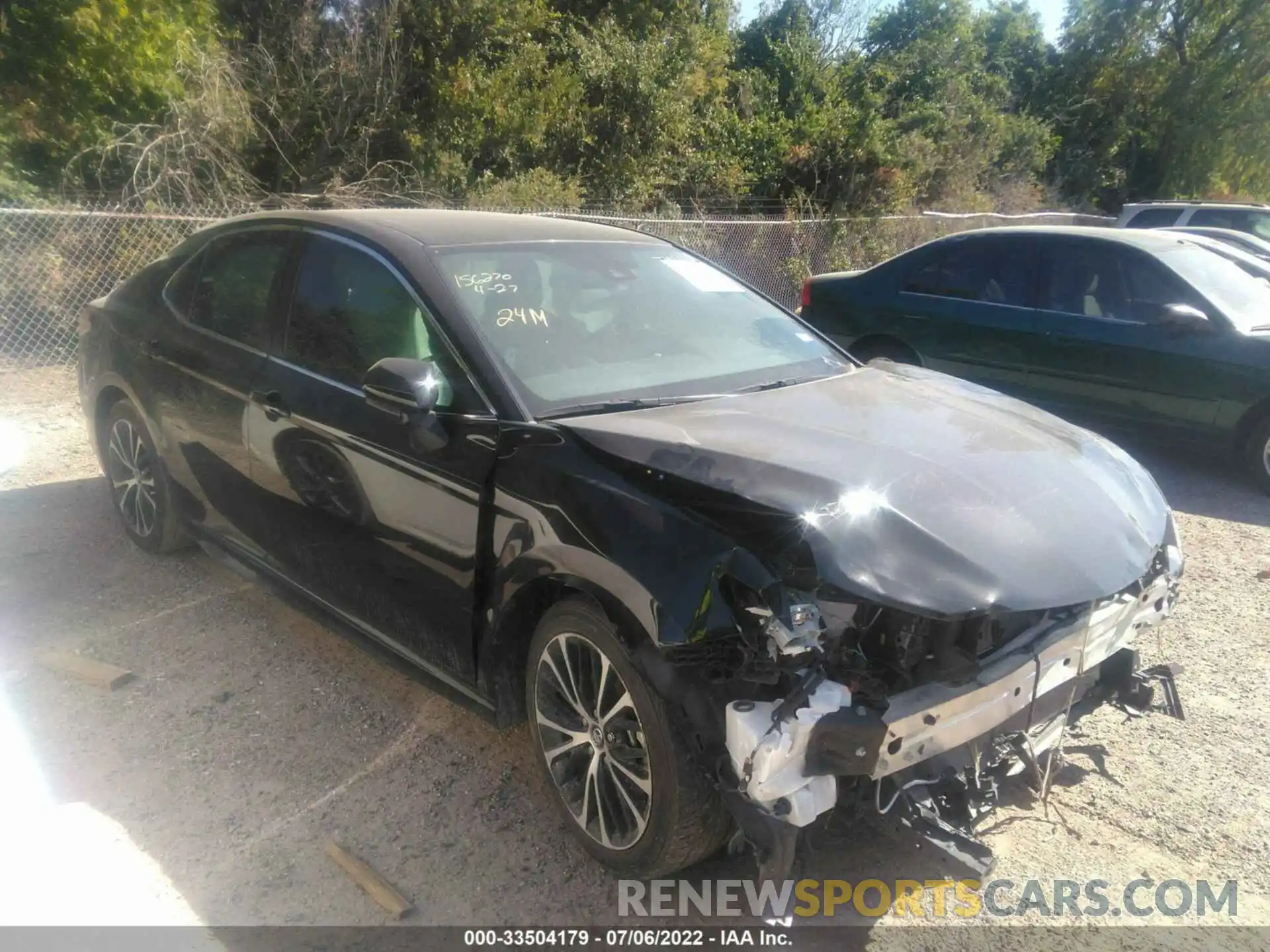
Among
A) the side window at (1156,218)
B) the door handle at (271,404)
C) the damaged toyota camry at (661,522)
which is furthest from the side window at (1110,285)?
the side window at (1156,218)

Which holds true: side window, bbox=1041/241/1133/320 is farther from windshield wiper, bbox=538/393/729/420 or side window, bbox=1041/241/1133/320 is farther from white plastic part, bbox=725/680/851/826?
white plastic part, bbox=725/680/851/826

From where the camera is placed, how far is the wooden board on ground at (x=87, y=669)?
3740 mm

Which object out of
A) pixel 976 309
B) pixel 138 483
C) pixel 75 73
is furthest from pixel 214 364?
pixel 75 73

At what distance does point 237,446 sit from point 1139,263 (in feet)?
19.7

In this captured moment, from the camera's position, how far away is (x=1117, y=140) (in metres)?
28.8

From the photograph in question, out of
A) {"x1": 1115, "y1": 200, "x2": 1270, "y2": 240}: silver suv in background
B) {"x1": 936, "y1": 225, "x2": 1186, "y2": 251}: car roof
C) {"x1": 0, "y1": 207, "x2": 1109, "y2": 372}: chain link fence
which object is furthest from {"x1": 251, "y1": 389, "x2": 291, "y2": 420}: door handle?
{"x1": 1115, "y1": 200, "x2": 1270, "y2": 240}: silver suv in background

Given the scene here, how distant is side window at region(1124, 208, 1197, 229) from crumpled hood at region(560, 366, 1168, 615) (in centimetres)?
1331

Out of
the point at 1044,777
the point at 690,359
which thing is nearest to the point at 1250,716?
the point at 1044,777

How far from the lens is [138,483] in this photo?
4773 millimetres

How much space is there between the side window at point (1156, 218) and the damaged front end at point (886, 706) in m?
14.1

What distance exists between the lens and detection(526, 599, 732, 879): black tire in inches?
96.1

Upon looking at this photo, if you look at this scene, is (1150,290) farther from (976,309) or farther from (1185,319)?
(976,309)

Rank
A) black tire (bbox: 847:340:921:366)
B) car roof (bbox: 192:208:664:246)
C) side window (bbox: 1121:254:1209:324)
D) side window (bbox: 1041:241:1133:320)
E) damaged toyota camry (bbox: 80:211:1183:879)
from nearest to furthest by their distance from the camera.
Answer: damaged toyota camry (bbox: 80:211:1183:879)
car roof (bbox: 192:208:664:246)
side window (bbox: 1121:254:1209:324)
side window (bbox: 1041:241:1133:320)
black tire (bbox: 847:340:921:366)

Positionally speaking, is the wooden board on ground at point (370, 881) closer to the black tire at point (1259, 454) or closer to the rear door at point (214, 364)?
the rear door at point (214, 364)
